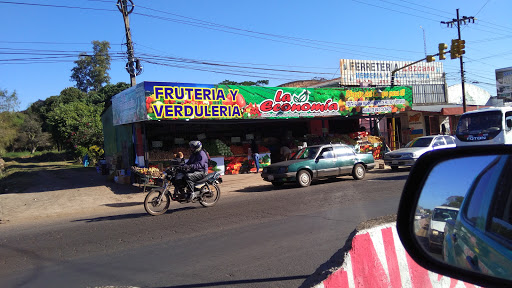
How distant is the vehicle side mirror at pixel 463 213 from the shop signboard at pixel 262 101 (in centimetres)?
1438

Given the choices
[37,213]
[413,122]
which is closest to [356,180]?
[37,213]

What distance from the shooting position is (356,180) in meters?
15.7

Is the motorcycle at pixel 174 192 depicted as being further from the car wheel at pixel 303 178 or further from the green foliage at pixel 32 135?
the green foliage at pixel 32 135

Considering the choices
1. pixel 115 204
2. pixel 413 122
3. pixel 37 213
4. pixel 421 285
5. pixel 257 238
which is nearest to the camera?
pixel 421 285

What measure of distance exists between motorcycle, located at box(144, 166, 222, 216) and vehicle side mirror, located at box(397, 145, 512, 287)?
8687 mm

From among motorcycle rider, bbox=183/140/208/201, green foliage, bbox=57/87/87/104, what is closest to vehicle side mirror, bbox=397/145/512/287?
motorcycle rider, bbox=183/140/208/201

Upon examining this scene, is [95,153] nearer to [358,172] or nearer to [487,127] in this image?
[358,172]

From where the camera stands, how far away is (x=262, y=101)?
18.8 metres

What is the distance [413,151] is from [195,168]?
10.9 metres

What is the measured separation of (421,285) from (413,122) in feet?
97.8

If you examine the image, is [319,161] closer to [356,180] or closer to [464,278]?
[356,180]

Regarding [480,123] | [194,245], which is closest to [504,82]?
[480,123]

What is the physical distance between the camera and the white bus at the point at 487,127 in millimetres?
12258

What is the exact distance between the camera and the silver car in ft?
56.6
